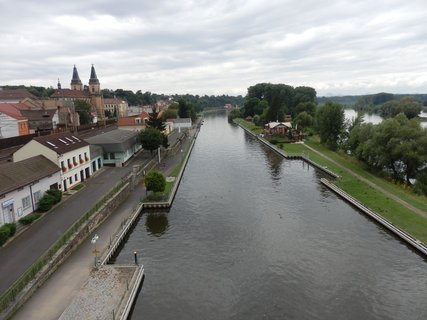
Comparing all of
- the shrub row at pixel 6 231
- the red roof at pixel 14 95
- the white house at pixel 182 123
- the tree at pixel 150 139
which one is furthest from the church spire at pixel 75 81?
the shrub row at pixel 6 231

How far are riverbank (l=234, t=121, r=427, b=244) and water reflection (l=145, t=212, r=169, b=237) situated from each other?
19260mm

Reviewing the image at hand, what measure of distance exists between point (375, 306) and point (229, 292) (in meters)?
7.94

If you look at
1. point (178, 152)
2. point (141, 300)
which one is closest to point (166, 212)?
point (141, 300)

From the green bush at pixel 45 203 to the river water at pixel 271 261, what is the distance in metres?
7.57

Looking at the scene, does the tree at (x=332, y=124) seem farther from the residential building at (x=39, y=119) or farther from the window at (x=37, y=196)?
the residential building at (x=39, y=119)

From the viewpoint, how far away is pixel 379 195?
3778 centimetres

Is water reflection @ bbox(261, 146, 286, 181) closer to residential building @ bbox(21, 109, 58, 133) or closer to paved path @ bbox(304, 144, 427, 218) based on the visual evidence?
paved path @ bbox(304, 144, 427, 218)

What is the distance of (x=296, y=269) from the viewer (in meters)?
23.4

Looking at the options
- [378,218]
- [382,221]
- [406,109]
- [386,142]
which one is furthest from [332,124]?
[406,109]

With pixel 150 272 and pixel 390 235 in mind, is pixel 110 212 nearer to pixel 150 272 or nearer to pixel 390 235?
pixel 150 272

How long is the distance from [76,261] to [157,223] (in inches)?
390

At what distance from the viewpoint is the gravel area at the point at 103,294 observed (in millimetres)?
17719

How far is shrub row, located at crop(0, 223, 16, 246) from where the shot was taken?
23.8m

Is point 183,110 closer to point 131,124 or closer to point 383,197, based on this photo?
point 131,124
